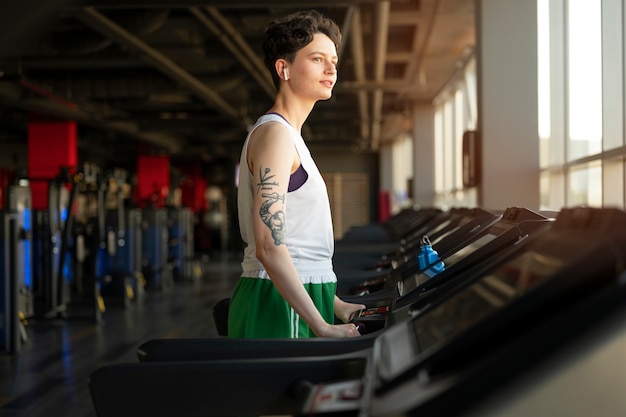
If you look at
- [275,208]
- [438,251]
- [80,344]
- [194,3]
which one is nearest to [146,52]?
[194,3]

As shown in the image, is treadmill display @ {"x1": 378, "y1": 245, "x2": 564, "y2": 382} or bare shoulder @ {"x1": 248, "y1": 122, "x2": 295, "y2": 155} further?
bare shoulder @ {"x1": 248, "y1": 122, "x2": 295, "y2": 155}

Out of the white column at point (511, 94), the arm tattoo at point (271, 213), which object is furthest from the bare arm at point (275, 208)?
the white column at point (511, 94)

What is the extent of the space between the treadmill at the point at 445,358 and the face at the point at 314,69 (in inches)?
29.2

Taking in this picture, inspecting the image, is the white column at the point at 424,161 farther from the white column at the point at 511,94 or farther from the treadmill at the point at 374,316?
the treadmill at the point at 374,316

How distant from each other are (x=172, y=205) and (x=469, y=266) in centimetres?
1138

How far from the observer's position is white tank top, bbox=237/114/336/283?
1.94 m

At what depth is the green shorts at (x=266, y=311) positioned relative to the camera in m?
1.94

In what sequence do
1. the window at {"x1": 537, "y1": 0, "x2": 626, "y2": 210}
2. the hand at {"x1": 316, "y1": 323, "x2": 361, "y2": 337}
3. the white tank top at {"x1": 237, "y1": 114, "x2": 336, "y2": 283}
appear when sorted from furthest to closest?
the window at {"x1": 537, "y1": 0, "x2": 626, "y2": 210}
the white tank top at {"x1": 237, "y1": 114, "x2": 336, "y2": 283}
the hand at {"x1": 316, "y1": 323, "x2": 361, "y2": 337}

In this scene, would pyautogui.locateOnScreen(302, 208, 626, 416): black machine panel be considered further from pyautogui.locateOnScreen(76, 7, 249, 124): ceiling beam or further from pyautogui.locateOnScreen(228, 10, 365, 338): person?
pyautogui.locateOnScreen(76, 7, 249, 124): ceiling beam

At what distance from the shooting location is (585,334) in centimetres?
84

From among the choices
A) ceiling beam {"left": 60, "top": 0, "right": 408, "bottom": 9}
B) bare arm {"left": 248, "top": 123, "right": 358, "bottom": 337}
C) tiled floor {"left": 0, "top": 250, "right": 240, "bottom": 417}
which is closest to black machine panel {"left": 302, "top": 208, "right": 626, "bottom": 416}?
bare arm {"left": 248, "top": 123, "right": 358, "bottom": 337}

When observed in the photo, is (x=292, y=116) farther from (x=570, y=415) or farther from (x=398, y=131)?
(x=398, y=131)

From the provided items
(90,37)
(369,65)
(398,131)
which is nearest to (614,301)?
(90,37)

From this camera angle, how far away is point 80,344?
21.9 ft
